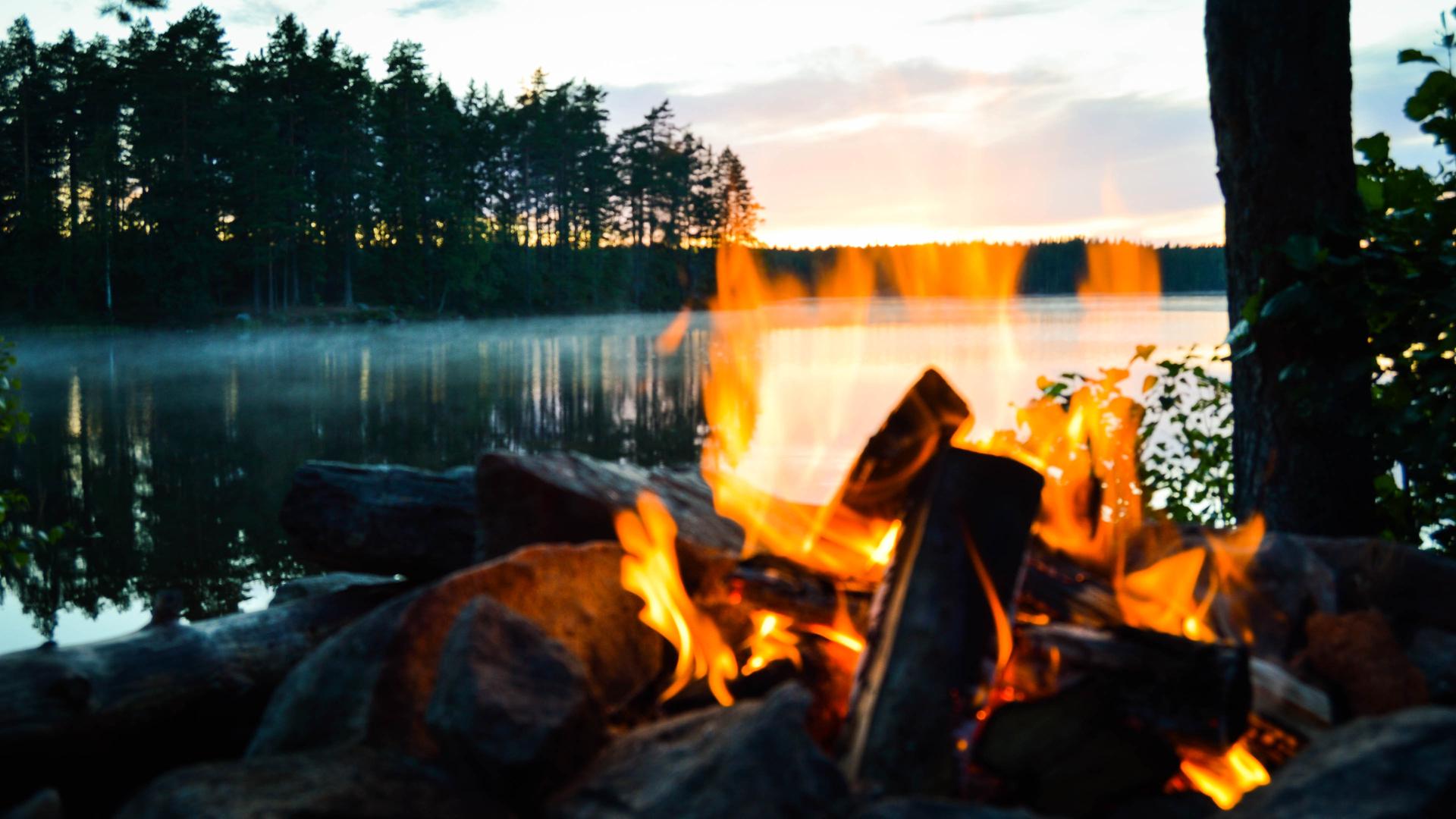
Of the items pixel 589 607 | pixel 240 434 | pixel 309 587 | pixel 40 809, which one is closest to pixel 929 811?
pixel 589 607

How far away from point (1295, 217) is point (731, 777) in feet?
12.0

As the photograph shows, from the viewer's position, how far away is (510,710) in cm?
234

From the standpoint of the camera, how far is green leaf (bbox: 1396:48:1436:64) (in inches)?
148

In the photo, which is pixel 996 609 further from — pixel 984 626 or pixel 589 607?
pixel 589 607

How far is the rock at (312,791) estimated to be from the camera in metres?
2.16

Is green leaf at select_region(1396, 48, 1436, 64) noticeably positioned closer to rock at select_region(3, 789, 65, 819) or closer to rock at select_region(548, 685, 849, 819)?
rock at select_region(548, 685, 849, 819)

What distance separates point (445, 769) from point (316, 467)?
6.70 ft

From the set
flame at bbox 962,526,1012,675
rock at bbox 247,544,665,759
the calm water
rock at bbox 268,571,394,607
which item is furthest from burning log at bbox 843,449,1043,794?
the calm water

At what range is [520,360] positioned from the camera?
1423 inches

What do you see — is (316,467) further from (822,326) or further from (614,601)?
(822,326)

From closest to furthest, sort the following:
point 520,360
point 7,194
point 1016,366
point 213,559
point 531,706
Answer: point 531,706 < point 213,559 < point 1016,366 < point 520,360 < point 7,194

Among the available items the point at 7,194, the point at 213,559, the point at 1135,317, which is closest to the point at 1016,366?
the point at 213,559

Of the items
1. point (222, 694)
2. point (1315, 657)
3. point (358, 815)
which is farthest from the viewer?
point (222, 694)

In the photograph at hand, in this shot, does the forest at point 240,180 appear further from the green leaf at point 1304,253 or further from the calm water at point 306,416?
the green leaf at point 1304,253
